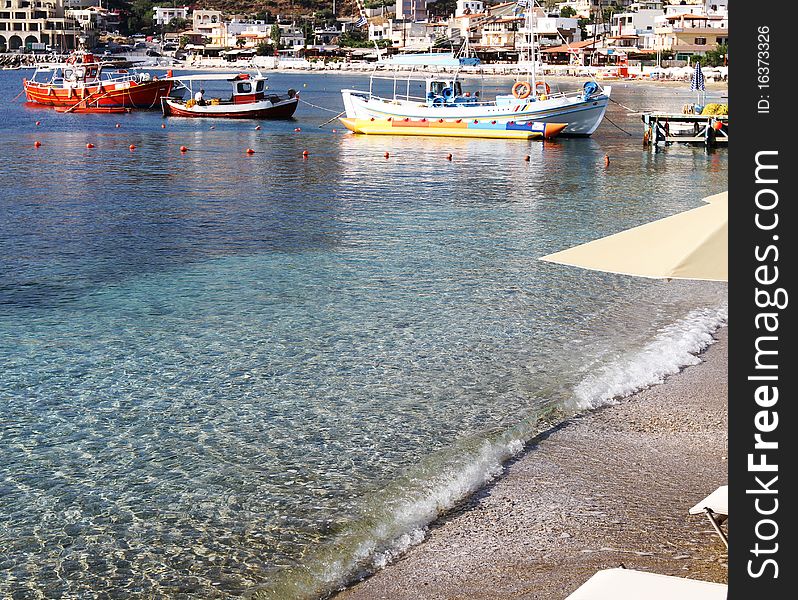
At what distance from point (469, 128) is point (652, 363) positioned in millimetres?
33380

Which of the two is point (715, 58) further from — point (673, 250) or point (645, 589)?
point (645, 589)

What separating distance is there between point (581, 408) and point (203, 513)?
426 centimetres

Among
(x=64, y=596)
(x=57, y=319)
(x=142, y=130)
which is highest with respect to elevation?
(x=142, y=130)

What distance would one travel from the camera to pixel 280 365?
39.9ft

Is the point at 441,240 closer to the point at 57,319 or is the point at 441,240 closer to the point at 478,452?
the point at 57,319

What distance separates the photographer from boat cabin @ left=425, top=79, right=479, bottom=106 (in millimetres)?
45906

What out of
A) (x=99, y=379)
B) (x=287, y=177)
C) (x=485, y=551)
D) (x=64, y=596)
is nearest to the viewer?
(x=64, y=596)

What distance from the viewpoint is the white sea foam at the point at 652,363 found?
11000 millimetres

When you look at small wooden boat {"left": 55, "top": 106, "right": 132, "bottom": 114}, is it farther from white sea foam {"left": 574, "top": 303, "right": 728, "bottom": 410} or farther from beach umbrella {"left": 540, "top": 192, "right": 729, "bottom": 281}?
beach umbrella {"left": 540, "top": 192, "right": 729, "bottom": 281}

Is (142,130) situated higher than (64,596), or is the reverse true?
(142,130)

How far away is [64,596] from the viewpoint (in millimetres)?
6871

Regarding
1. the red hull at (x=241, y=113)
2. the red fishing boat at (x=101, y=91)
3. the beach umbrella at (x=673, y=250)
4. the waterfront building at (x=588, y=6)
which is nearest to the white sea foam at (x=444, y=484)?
the beach umbrella at (x=673, y=250)

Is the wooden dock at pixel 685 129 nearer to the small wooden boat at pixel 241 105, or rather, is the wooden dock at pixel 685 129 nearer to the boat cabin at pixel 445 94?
the boat cabin at pixel 445 94

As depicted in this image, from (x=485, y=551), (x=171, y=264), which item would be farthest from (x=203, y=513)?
(x=171, y=264)
